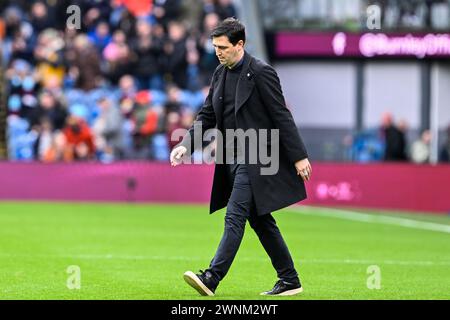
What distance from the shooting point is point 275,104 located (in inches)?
420

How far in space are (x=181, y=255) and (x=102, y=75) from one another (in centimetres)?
1475

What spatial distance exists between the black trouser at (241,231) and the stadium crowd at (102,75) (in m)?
17.1

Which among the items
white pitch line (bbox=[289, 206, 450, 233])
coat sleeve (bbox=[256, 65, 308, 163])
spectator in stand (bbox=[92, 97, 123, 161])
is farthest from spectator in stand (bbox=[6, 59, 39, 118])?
coat sleeve (bbox=[256, 65, 308, 163])

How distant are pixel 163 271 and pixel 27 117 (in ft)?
52.6

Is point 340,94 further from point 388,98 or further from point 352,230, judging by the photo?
point 352,230

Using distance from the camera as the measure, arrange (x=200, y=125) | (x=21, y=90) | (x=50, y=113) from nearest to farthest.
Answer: (x=200, y=125), (x=50, y=113), (x=21, y=90)

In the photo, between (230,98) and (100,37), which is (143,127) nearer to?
(100,37)

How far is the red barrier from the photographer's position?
89.6 ft

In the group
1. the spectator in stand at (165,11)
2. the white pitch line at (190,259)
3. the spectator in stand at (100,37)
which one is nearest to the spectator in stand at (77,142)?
the spectator in stand at (100,37)

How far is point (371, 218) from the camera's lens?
24.0 meters

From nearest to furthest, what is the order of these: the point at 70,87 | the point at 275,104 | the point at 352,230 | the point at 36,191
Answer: the point at 275,104 < the point at 352,230 < the point at 36,191 < the point at 70,87

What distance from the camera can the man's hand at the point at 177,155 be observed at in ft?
35.1

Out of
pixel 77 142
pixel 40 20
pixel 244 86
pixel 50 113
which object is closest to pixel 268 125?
pixel 244 86

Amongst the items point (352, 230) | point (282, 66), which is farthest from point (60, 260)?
point (282, 66)
